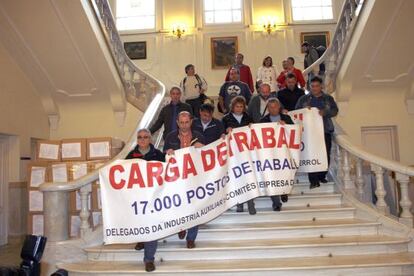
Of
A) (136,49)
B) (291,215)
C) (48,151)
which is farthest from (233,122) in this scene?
(136,49)

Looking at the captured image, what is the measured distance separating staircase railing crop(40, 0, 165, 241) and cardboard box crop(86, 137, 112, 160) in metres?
0.45

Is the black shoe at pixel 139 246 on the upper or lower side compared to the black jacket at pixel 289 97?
lower

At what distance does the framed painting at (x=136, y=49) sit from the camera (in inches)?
457

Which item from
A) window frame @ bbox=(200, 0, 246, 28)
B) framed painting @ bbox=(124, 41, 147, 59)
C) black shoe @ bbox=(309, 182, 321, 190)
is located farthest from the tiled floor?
window frame @ bbox=(200, 0, 246, 28)

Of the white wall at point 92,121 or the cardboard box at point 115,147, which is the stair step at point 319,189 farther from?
the white wall at point 92,121

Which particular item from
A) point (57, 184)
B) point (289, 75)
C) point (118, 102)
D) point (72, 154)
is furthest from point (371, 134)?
point (57, 184)

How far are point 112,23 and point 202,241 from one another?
538 cm

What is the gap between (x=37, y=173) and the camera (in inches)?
230

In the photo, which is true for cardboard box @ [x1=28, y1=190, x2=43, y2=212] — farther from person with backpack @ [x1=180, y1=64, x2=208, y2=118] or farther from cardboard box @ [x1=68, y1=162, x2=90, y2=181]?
person with backpack @ [x1=180, y1=64, x2=208, y2=118]

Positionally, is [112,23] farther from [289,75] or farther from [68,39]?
[289,75]

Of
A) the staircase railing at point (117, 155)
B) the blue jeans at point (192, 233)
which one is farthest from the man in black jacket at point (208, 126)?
the staircase railing at point (117, 155)

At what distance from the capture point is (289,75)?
6.05m

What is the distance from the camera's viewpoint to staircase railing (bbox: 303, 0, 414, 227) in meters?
4.44

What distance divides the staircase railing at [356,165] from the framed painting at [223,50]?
382 centimetres
